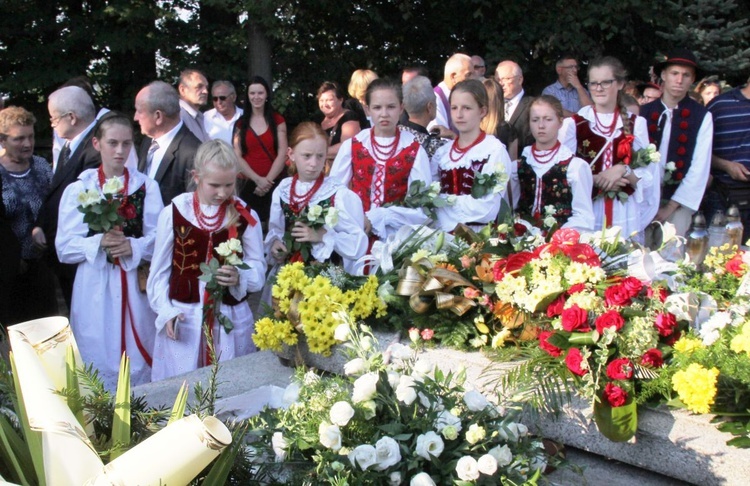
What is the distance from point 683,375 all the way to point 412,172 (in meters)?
2.72

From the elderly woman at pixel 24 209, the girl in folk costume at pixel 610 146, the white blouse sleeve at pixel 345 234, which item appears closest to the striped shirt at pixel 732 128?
the girl in folk costume at pixel 610 146

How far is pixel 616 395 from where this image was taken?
2.46 metres

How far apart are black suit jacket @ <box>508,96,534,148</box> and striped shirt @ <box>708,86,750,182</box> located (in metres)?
1.41

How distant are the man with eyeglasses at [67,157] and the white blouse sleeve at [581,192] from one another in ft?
9.52

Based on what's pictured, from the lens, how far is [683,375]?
238 cm

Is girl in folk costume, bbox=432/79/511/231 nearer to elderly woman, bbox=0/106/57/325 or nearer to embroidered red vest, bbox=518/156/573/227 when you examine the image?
embroidered red vest, bbox=518/156/573/227

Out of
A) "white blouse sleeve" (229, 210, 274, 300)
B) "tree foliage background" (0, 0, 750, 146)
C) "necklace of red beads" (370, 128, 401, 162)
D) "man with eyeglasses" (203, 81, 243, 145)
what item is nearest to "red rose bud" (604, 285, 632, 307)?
"white blouse sleeve" (229, 210, 274, 300)

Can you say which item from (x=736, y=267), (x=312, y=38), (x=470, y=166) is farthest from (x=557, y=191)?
(x=312, y=38)

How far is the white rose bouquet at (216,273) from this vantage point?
→ 404 centimetres

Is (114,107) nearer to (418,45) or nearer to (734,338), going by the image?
(418,45)

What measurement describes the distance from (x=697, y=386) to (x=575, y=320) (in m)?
0.43

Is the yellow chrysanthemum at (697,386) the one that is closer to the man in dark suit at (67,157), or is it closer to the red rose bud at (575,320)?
the red rose bud at (575,320)

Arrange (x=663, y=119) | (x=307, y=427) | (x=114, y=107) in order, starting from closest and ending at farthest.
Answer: (x=307, y=427), (x=663, y=119), (x=114, y=107)

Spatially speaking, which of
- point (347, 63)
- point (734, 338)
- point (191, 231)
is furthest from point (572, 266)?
point (347, 63)
